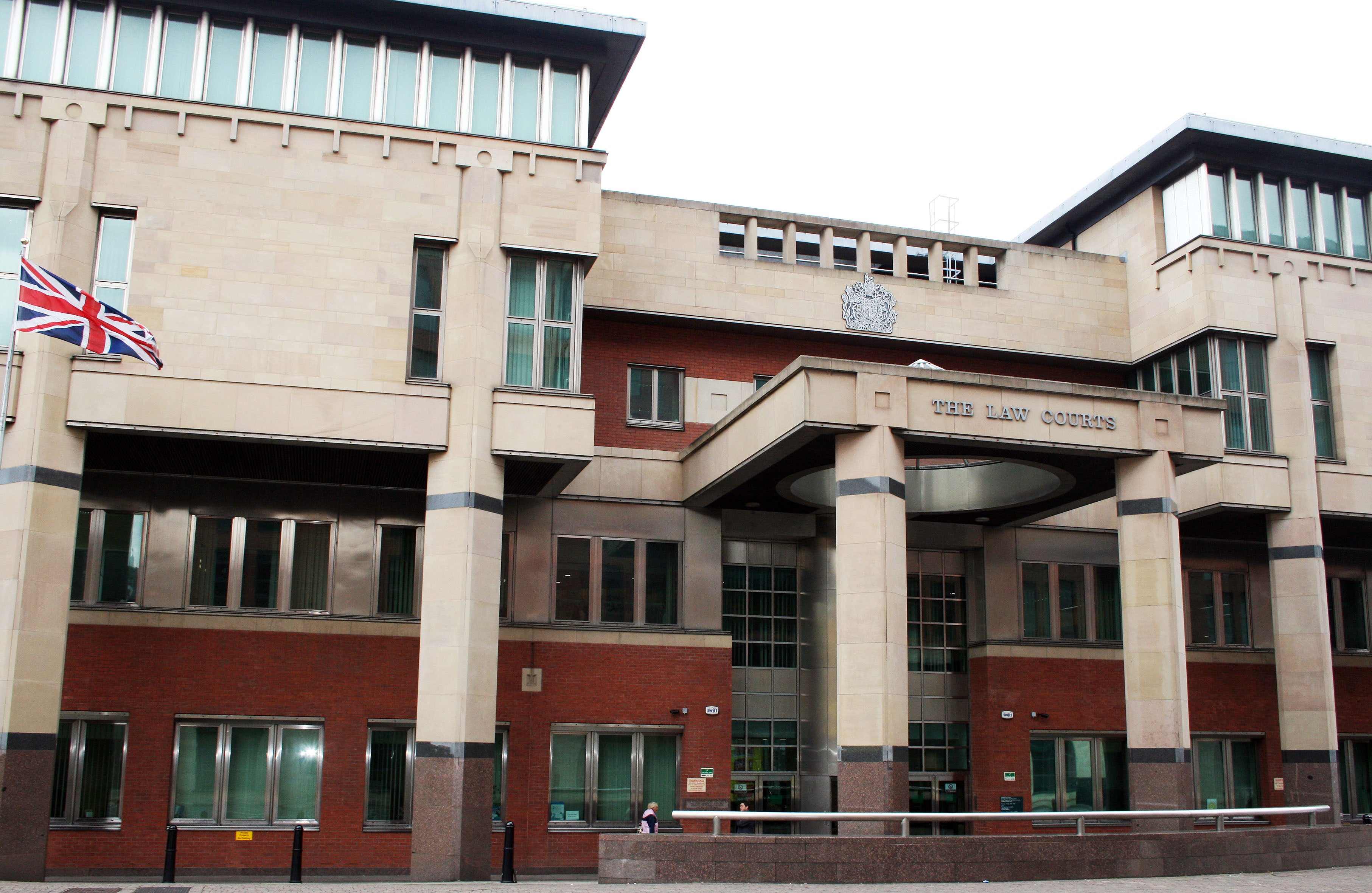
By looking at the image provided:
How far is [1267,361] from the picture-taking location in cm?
2870

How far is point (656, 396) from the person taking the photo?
2784 centimetres

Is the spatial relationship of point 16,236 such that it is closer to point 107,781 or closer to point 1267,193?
point 107,781

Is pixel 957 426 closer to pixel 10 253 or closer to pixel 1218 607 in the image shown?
pixel 1218 607

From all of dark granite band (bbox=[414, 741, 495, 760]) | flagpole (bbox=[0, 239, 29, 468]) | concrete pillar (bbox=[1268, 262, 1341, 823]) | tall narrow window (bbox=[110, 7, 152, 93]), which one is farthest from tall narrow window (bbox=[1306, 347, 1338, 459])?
flagpole (bbox=[0, 239, 29, 468])

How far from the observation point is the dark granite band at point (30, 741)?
1973 cm

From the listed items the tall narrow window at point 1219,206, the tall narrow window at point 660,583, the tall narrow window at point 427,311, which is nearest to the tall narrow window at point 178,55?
the tall narrow window at point 427,311

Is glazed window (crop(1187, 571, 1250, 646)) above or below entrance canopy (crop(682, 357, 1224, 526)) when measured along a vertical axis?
below

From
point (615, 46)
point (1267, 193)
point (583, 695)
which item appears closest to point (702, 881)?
point (583, 695)

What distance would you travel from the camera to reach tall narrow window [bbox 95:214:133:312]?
71.4 ft

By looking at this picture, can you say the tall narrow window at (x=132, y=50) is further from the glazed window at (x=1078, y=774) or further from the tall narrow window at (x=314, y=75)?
the glazed window at (x=1078, y=774)

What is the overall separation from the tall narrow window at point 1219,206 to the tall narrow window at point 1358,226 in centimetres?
363

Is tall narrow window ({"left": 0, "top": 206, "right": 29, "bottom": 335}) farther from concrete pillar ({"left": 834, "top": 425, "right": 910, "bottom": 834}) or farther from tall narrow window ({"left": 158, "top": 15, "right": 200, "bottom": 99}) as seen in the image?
concrete pillar ({"left": 834, "top": 425, "right": 910, "bottom": 834})

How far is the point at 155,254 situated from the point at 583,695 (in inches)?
472

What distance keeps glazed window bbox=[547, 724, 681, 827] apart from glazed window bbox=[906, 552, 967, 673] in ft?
22.0
